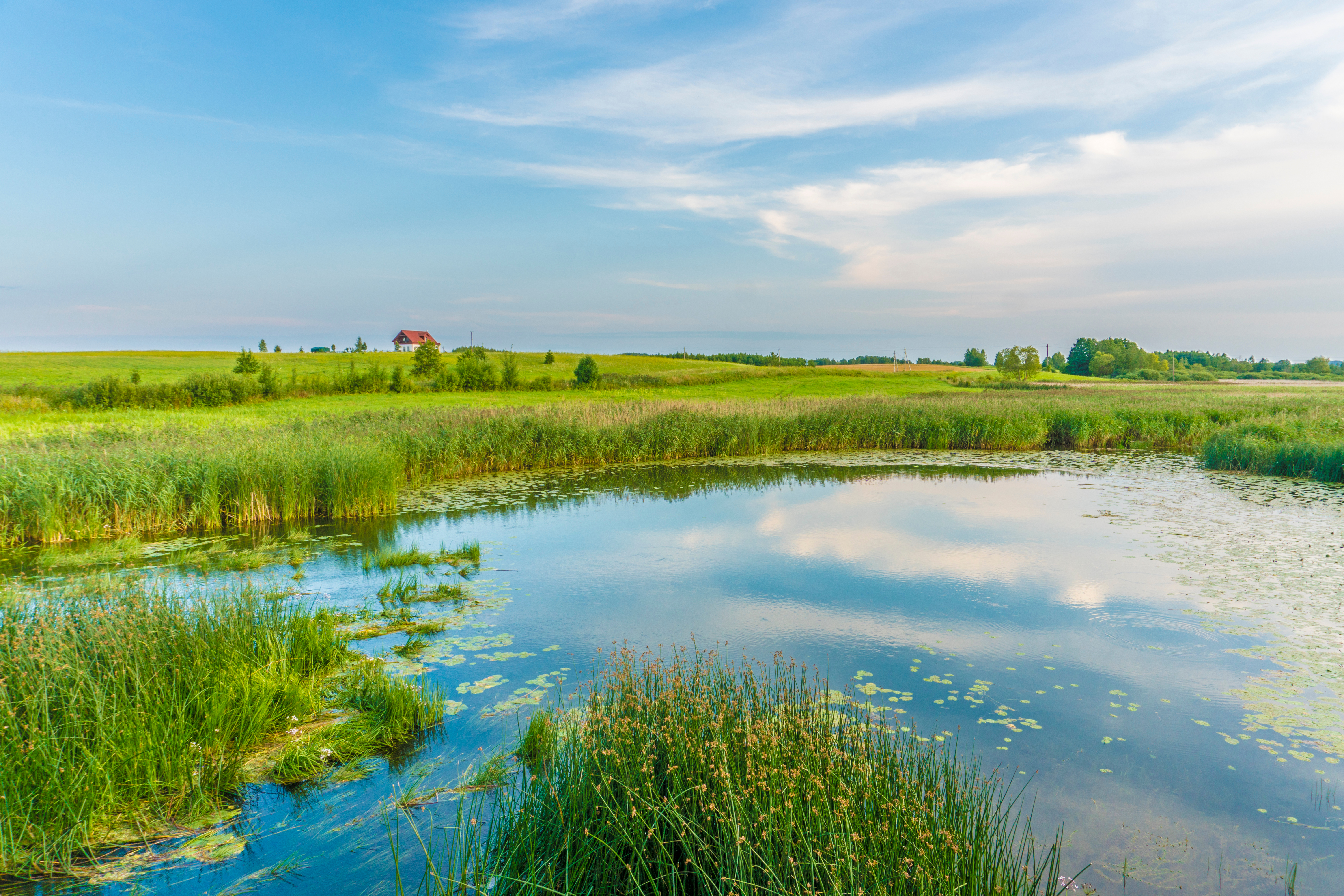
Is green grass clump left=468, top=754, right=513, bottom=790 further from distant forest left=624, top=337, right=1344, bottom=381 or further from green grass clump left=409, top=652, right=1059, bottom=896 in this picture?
distant forest left=624, top=337, right=1344, bottom=381

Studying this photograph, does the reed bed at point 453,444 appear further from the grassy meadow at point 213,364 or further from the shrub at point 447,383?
the grassy meadow at point 213,364

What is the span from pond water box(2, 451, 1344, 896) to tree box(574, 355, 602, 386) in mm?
33531

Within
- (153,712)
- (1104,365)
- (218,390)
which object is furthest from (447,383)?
(1104,365)

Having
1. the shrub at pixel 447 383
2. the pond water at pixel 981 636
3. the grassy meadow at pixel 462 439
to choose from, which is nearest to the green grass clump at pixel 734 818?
the pond water at pixel 981 636

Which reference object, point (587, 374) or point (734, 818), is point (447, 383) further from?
point (734, 818)

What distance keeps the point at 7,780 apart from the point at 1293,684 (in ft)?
27.7

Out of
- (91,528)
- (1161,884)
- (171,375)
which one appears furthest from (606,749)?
(171,375)

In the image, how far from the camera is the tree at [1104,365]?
8225cm

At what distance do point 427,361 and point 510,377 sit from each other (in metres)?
8.34

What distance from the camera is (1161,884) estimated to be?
3199 mm

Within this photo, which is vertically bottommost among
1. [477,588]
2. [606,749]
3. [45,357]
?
[477,588]

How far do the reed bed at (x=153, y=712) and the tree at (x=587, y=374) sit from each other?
41.9 metres

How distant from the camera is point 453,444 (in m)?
16.2

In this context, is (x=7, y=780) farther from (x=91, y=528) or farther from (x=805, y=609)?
(x=91, y=528)
